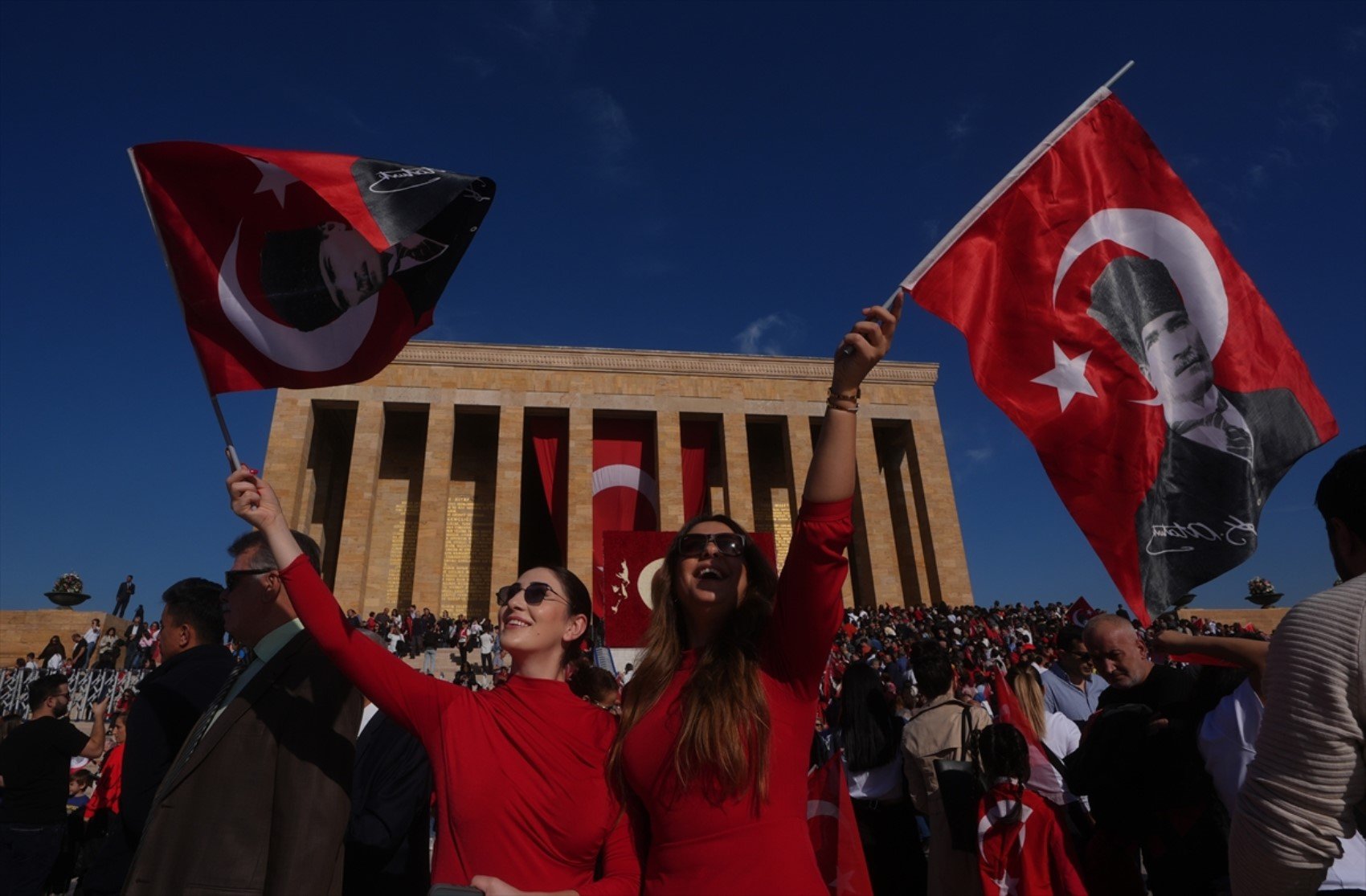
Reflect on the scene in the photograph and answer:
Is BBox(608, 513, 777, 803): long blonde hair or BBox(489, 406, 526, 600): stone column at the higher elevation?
BBox(489, 406, 526, 600): stone column

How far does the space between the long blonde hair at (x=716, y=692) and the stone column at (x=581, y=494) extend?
2161cm

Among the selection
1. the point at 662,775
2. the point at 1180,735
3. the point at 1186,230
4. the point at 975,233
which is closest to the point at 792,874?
the point at 662,775

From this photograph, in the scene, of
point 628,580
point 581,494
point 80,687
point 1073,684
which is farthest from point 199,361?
point 581,494

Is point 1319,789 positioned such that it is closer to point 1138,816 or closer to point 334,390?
point 1138,816

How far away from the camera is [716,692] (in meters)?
1.81

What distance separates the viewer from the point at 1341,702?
1416 mm

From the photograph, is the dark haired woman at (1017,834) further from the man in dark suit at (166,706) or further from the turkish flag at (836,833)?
the man in dark suit at (166,706)

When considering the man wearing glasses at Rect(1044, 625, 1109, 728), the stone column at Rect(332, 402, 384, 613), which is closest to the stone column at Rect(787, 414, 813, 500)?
the stone column at Rect(332, 402, 384, 613)

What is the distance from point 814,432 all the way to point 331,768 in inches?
1125

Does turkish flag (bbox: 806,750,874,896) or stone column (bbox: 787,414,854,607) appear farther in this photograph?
stone column (bbox: 787,414,854,607)

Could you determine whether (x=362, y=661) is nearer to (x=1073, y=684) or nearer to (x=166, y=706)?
(x=166, y=706)

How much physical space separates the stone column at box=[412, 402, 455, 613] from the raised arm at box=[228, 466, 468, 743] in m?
23.6

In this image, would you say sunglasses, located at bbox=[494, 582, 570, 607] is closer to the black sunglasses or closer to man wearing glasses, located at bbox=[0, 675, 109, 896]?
the black sunglasses

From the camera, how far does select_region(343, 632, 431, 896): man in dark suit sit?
2.86 metres
